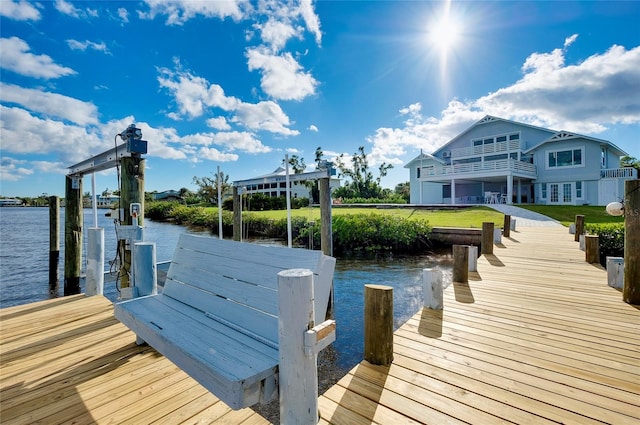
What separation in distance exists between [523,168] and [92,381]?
2661 centimetres

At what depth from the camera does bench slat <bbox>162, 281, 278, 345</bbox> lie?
2.01m

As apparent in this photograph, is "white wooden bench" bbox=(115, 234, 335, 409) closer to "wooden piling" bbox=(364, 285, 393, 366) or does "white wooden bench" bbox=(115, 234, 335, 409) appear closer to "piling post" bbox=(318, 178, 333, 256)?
"wooden piling" bbox=(364, 285, 393, 366)

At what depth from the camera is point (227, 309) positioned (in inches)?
93.0

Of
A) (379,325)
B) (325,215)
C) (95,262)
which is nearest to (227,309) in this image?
(379,325)

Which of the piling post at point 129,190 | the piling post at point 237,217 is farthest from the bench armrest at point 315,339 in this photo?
the piling post at point 237,217

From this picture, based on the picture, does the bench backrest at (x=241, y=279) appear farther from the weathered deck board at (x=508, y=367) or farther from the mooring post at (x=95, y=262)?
the mooring post at (x=95, y=262)

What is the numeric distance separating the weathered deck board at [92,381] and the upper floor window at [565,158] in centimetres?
2813

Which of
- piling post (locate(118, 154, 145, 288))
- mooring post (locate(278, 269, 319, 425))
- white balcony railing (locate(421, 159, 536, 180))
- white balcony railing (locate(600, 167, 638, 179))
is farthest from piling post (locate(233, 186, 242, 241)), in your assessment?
white balcony railing (locate(600, 167, 638, 179))

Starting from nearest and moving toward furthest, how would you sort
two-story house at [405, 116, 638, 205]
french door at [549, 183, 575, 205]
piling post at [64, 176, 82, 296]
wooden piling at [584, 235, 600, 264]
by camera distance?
wooden piling at [584, 235, 600, 264] → piling post at [64, 176, 82, 296] → two-story house at [405, 116, 638, 205] → french door at [549, 183, 575, 205]

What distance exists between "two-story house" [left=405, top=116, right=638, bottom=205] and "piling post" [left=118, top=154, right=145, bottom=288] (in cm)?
2292

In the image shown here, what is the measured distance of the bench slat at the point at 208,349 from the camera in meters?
1.51

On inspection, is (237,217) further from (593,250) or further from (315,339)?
(593,250)

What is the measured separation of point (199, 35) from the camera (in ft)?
36.3

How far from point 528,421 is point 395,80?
672 inches
